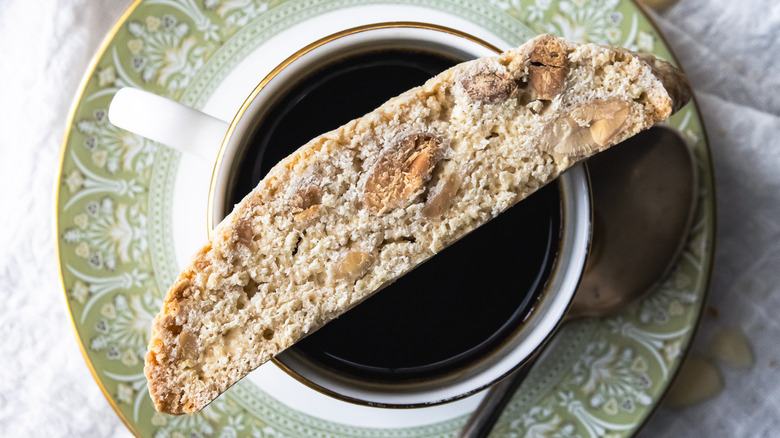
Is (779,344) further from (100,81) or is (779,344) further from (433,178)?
(100,81)

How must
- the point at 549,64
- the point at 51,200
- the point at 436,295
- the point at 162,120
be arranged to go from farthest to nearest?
the point at 51,200 < the point at 436,295 < the point at 162,120 < the point at 549,64

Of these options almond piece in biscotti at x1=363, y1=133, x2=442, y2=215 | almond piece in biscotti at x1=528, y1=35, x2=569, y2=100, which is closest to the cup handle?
almond piece in biscotti at x1=363, y1=133, x2=442, y2=215

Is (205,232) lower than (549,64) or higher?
lower

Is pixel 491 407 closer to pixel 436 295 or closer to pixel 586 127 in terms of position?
pixel 436 295

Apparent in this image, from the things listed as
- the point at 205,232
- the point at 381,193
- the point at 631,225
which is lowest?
the point at 631,225

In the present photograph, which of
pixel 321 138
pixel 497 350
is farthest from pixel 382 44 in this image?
pixel 497 350

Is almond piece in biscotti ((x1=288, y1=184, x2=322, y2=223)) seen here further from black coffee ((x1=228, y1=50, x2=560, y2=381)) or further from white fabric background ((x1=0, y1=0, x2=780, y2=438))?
white fabric background ((x1=0, y1=0, x2=780, y2=438))

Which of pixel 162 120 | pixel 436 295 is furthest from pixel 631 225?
pixel 162 120
